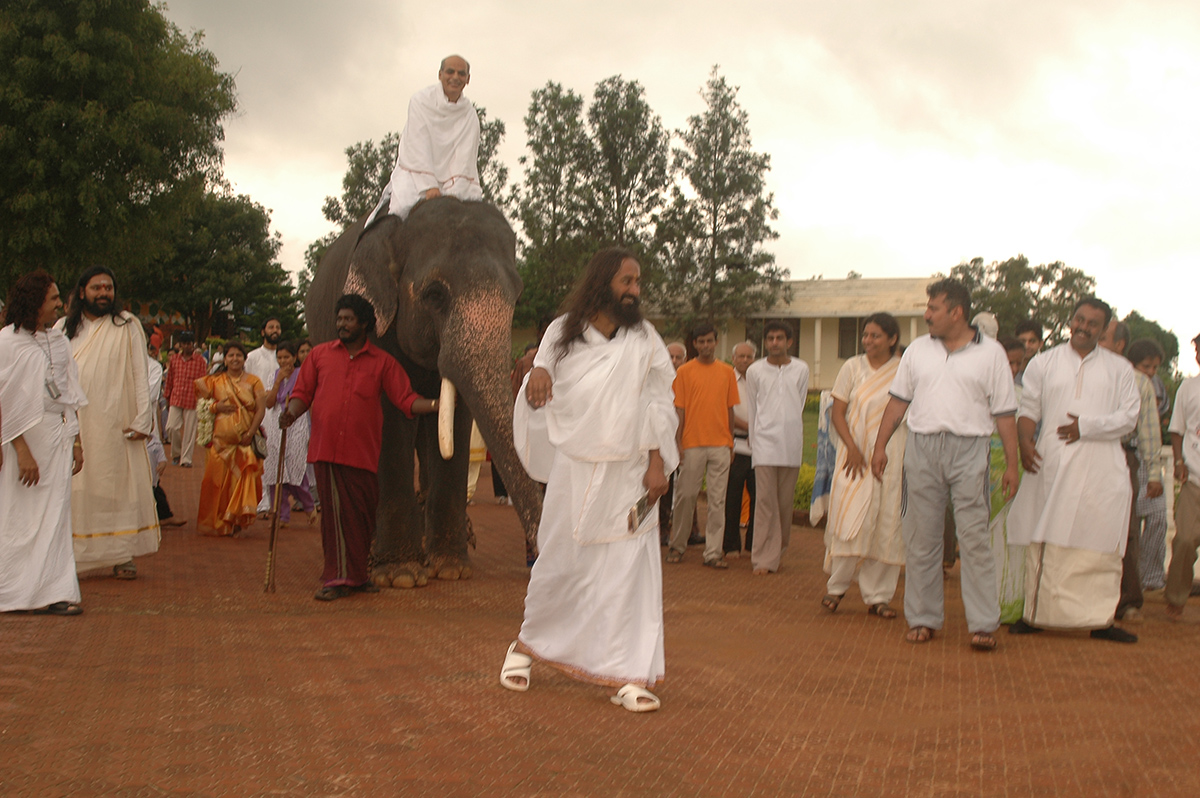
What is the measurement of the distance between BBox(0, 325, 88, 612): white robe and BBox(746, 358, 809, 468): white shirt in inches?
202

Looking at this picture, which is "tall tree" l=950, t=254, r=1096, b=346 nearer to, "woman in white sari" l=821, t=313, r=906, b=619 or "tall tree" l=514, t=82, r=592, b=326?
"tall tree" l=514, t=82, r=592, b=326

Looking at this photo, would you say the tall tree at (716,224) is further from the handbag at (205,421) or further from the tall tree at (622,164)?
the handbag at (205,421)

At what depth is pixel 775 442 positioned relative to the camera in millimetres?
8969

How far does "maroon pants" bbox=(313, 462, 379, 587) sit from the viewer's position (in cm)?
708

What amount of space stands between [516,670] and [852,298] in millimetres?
34418

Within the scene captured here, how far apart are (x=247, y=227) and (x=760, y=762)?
47718 millimetres

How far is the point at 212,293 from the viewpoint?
44.7 meters

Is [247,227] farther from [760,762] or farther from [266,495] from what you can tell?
[760,762]

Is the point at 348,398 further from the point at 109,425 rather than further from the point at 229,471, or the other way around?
the point at 229,471

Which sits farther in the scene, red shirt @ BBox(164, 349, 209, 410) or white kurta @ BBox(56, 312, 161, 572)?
red shirt @ BBox(164, 349, 209, 410)

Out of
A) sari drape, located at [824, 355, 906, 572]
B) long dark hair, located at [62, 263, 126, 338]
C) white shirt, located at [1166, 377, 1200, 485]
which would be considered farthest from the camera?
long dark hair, located at [62, 263, 126, 338]

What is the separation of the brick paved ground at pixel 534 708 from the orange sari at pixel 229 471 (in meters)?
2.85

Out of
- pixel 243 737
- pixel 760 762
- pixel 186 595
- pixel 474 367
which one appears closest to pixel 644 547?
pixel 760 762

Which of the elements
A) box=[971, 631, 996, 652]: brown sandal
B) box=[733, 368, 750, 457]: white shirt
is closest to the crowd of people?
box=[971, 631, 996, 652]: brown sandal
